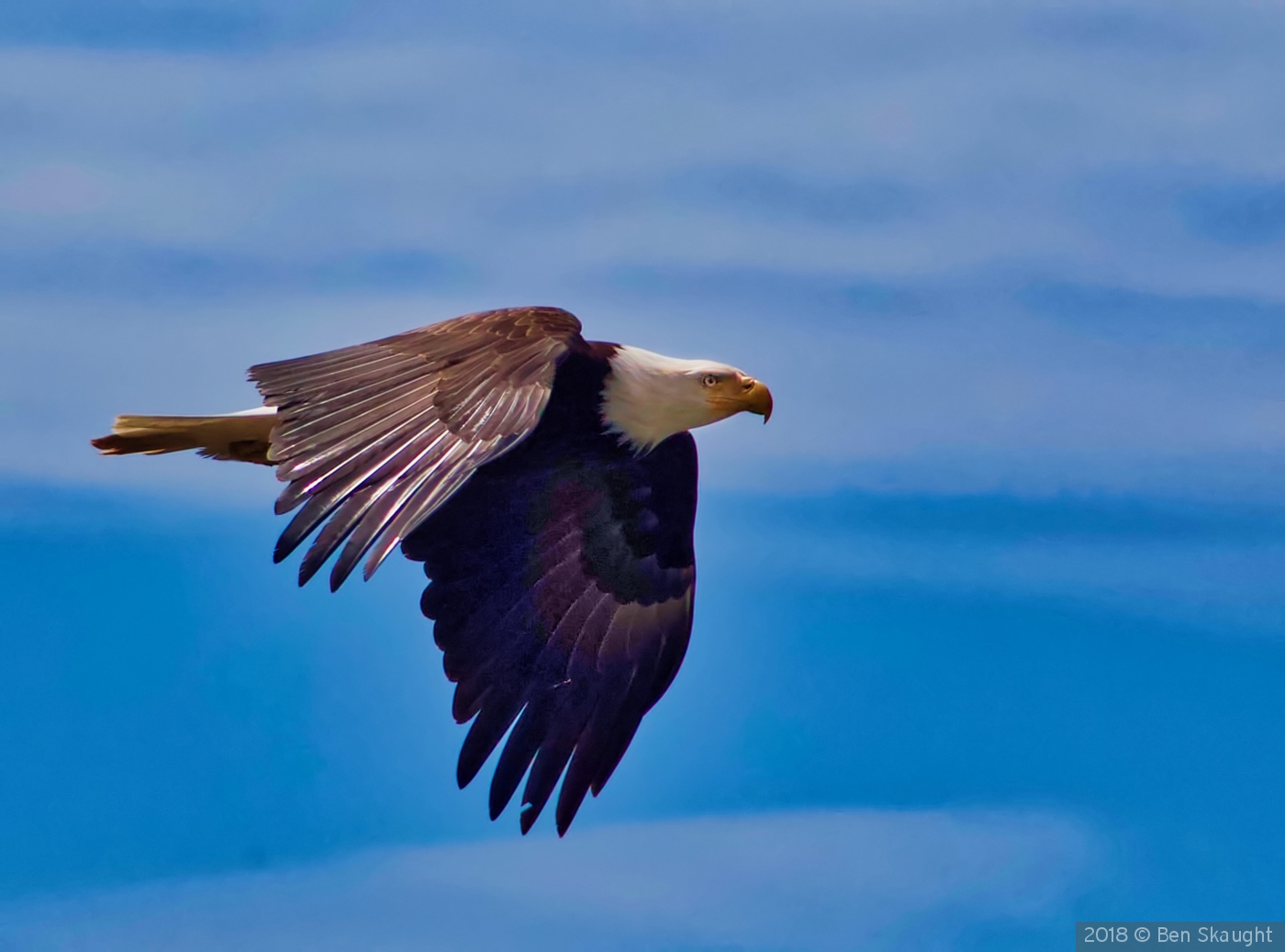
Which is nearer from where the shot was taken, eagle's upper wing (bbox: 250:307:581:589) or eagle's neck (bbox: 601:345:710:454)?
eagle's upper wing (bbox: 250:307:581:589)

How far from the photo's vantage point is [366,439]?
34.6 ft

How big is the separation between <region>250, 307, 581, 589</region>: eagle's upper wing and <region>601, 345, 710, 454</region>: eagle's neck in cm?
111

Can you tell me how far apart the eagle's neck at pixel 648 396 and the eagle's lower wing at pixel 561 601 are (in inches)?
13.1

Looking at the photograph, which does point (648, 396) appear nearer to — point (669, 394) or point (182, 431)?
point (669, 394)

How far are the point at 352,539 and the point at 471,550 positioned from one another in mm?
3564

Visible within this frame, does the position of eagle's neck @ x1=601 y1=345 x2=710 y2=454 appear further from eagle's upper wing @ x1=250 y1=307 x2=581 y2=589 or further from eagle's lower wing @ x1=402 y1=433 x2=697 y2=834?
eagle's upper wing @ x1=250 y1=307 x2=581 y2=589

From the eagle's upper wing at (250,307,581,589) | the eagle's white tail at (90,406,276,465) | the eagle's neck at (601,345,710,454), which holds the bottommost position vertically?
the eagle's upper wing at (250,307,581,589)

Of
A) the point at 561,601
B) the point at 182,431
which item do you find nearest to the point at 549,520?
the point at 561,601

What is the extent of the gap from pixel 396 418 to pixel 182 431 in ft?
7.71

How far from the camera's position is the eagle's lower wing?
13039 mm

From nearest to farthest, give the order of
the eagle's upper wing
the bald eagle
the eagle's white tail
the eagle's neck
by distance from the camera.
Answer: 1. the eagle's upper wing
2. the bald eagle
3. the eagle's white tail
4. the eagle's neck

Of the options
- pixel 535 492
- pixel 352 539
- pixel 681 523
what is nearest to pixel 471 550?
pixel 535 492

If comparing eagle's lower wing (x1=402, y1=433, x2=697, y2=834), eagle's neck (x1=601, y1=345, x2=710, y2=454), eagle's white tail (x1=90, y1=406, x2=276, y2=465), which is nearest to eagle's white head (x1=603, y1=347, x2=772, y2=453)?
eagle's neck (x1=601, y1=345, x2=710, y2=454)

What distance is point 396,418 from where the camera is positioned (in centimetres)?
1071
